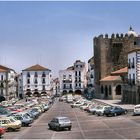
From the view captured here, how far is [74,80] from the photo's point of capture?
16725cm

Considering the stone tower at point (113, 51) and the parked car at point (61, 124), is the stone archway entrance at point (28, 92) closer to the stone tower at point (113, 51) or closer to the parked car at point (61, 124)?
the stone tower at point (113, 51)

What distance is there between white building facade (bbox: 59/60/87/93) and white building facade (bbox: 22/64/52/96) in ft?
39.1

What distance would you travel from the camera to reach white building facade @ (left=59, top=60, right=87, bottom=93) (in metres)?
167

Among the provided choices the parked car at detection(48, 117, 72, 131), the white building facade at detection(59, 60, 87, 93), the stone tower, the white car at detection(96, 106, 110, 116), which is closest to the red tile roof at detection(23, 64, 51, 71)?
the white building facade at detection(59, 60, 87, 93)

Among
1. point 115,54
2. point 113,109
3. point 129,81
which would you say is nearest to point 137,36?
point 115,54

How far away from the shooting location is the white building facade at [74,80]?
167 m

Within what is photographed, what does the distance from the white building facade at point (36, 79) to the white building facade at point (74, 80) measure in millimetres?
11930

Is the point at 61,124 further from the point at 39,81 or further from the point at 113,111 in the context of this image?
the point at 39,81

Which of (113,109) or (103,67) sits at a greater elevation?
(103,67)

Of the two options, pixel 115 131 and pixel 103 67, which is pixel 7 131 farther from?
pixel 103 67

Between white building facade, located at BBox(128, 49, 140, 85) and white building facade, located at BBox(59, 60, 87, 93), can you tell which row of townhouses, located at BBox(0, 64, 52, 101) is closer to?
white building facade, located at BBox(59, 60, 87, 93)

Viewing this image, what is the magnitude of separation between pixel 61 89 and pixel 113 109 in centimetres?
11381

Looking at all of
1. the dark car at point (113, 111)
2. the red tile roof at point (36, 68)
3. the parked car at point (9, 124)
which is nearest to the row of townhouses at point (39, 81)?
the red tile roof at point (36, 68)

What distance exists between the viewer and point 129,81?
7500 cm
